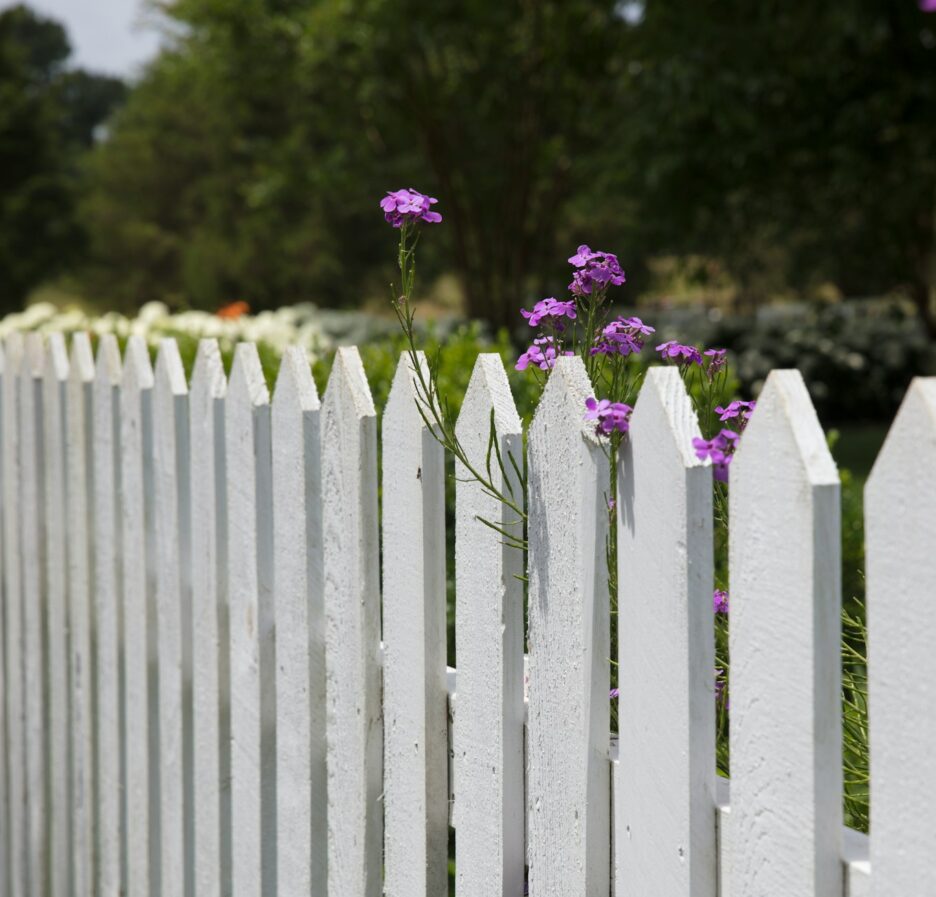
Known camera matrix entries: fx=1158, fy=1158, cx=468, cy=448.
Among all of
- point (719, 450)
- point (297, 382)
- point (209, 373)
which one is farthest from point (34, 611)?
point (719, 450)

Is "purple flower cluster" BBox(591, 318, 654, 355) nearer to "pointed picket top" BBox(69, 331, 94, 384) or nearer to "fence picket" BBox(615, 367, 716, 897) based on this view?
"fence picket" BBox(615, 367, 716, 897)

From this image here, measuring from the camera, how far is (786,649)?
104 centimetres

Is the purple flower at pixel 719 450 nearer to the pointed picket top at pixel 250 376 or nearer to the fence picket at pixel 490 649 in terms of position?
the fence picket at pixel 490 649

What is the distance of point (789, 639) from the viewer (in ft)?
3.41

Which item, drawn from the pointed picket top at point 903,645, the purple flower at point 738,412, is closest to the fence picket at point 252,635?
the purple flower at point 738,412

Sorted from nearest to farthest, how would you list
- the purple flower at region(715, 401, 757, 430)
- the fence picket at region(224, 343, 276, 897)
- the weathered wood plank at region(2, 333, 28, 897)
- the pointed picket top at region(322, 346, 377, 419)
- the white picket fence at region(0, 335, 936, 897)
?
the white picket fence at region(0, 335, 936, 897), the purple flower at region(715, 401, 757, 430), the pointed picket top at region(322, 346, 377, 419), the fence picket at region(224, 343, 276, 897), the weathered wood plank at region(2, 333, 28, 897)

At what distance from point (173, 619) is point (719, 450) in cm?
143

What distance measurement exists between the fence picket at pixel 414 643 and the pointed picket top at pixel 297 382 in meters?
0.20

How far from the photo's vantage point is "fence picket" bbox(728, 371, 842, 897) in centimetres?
101

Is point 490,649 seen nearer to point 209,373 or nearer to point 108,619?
point 209,373

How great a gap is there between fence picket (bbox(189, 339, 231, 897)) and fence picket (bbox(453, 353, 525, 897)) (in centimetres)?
71

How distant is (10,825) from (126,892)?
2.74 ft

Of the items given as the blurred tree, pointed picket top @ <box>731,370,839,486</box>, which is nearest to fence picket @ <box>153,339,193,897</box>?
pointed picket top @ <box>731,370,839,486</box>

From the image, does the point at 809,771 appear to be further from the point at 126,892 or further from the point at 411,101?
the point at 411,101
